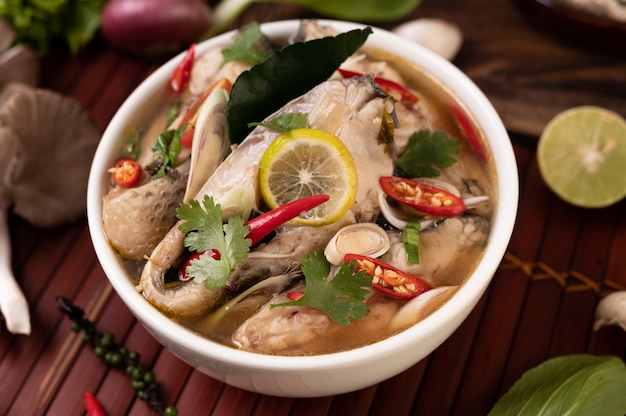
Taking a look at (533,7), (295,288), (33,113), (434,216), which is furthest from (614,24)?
(33,113)

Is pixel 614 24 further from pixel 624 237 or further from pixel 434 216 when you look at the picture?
pixel 434 216

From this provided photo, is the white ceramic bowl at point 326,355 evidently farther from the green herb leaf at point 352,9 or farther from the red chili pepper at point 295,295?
the green herb leaf at point 352,9

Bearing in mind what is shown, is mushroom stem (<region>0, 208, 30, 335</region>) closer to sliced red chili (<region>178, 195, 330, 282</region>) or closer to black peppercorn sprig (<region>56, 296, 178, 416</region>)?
black peppercorn sprig (<region>56, 296, 178, 416</region>)

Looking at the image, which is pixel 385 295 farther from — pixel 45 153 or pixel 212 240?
pixel 45 153

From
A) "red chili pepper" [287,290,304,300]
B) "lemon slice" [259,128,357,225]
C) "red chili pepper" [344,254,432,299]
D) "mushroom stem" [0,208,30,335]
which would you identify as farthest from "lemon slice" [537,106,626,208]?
"mushroom stem" [0,208,30,335]

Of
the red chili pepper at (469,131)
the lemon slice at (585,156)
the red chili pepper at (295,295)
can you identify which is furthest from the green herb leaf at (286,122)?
the lemon slice at (585,156)

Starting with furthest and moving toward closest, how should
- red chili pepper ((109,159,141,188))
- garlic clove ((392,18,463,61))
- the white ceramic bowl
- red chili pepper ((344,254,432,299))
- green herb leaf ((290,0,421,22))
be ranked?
1. green herb leaf ((290,0,421,22))
2. garlic clove ((392,18,463,61))
3. red chili pepper ((109,159,141,188))
4. red chili pepper ((344,254,432,299))
5. the white ceramic bowl
